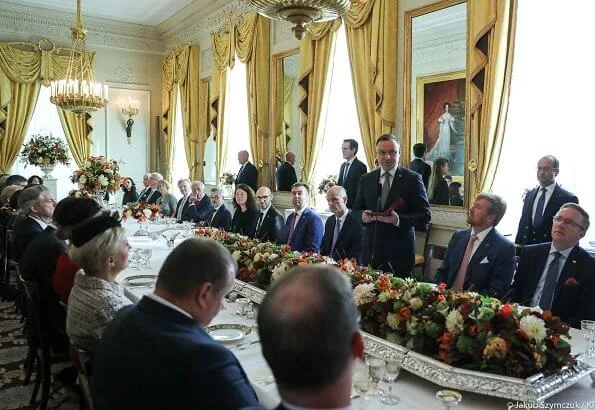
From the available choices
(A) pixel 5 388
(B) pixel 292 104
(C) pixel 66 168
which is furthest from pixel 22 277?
(C) pixel 66 168

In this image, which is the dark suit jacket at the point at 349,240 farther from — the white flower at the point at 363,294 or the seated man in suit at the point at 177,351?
the seated man in suit at the point at 177,351

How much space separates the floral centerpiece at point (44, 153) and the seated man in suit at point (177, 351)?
9326 mm

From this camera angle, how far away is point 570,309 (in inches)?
110

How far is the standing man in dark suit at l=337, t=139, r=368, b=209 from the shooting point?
6.16 metres

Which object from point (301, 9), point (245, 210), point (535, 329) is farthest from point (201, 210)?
point (535, 329)

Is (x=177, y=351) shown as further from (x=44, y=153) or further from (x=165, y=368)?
(x=44, y=153)

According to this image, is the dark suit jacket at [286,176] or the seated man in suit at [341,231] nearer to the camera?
the seated man in suit at [341,231]

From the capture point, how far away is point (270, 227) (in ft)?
19.1

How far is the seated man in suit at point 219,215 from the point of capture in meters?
6.87

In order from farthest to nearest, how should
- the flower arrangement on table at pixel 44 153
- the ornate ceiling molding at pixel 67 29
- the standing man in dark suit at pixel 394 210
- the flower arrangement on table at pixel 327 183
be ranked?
the ornate ceiling molding at pixel 67 29, the flower arrangement on table at pixel 44 153, the flower arrangement on table at pixel 327 183, the standing man in dark suit at pixel 394 210

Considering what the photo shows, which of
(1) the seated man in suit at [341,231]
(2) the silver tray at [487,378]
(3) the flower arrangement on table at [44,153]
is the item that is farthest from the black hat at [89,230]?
(3) the flower arrangement on table at [44,153]

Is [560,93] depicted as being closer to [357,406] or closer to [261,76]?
[357,406]

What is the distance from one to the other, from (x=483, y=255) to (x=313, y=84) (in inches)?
175

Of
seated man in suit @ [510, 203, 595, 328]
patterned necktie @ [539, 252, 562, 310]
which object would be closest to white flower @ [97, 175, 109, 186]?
seated man in suit @ [510, 203, 595, 328]
